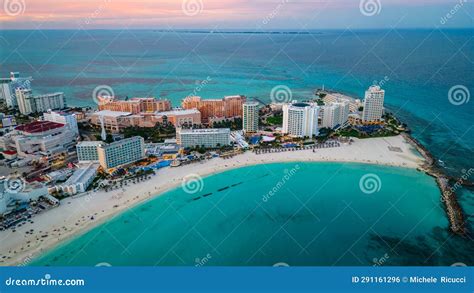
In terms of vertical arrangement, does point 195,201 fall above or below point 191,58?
below

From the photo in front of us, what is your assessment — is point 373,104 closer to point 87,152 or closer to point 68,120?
point 87,152

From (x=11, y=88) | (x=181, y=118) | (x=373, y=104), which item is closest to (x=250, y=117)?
(x=181, y=118)

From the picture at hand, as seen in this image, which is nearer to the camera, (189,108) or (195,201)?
(195,201)

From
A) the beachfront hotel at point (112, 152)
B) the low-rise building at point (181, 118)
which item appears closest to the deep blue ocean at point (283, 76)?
the low-rise building at point (181, 118)

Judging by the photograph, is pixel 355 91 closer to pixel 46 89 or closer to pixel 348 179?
pixel 348 179

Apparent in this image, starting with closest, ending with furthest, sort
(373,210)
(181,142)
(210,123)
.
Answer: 1. (373,210)
2. (181,142)
3. (210,123)

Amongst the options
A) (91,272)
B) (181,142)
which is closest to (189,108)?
(181,142)
